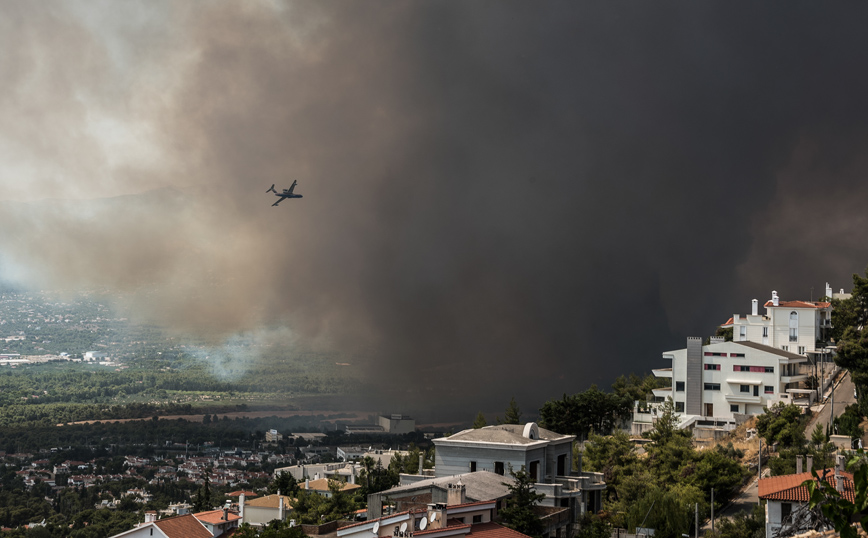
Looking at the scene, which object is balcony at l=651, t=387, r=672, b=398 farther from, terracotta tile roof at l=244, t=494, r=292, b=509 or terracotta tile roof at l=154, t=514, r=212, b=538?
terracotta tile roof at l=154, t=514, r=212, b=538

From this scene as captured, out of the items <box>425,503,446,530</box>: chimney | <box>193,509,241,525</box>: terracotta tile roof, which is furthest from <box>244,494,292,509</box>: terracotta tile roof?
<box>425,503,446,530</box>: chimney

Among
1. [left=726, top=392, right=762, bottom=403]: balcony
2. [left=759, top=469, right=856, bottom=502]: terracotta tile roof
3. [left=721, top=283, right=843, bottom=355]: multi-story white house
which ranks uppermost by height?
[left=721, top=283, right=843, bottom=355]: multi-story white house

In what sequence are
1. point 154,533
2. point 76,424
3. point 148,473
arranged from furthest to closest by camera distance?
1. point 76,424
2. point 148,473
3. point 154,533

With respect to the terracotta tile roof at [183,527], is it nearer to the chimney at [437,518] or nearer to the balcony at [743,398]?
the chimney at [437,518]

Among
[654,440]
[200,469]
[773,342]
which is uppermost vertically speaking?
[773,342]

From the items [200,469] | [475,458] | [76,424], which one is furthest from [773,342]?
[76,424]

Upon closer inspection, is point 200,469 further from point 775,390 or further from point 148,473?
point 775,390
